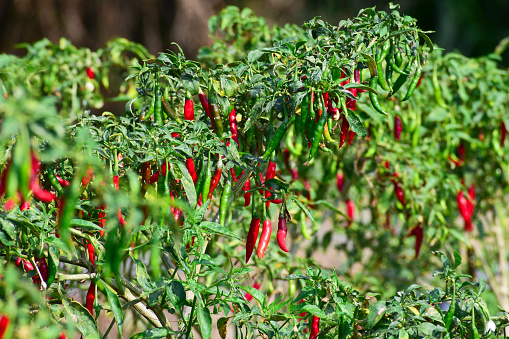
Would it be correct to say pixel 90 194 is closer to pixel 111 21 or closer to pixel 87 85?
pixel 87 85

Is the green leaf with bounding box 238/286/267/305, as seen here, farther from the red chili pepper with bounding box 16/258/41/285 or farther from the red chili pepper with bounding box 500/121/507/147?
the red chili pepper with bounding box 500/121/507/147

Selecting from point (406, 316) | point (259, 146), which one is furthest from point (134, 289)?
point (406, 316)

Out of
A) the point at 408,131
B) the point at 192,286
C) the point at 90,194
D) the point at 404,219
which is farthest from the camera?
the point at 404,219

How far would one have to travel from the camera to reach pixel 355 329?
4.52ft

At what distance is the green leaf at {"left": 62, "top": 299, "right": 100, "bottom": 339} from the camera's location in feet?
4.11

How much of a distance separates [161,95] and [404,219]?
1.53m

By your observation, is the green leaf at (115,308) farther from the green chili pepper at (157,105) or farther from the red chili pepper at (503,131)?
the red chili pepper at (503,131)

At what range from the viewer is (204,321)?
4.10 ft

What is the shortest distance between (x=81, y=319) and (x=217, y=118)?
56 cm

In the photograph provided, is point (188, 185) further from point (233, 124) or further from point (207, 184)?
point (233, 124)

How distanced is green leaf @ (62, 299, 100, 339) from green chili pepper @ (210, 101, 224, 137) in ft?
1.71

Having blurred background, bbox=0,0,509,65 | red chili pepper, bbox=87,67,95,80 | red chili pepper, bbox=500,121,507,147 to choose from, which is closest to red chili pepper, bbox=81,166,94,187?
red chili pepper, bbox=87,67,95,80

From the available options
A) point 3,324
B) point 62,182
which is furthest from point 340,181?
point 3,324

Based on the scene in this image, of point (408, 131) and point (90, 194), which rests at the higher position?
point (408, 131)
